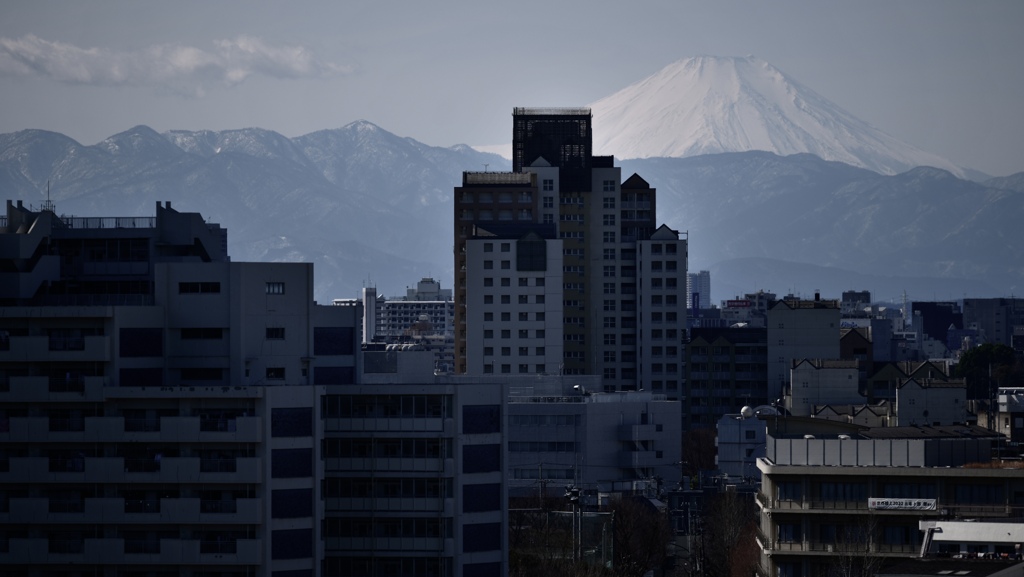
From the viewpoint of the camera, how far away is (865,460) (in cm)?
6353

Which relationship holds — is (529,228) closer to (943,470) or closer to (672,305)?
(672,305)

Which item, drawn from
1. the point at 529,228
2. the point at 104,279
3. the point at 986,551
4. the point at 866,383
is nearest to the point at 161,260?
the point at 104,279

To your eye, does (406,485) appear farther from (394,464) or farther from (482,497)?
(482,497)

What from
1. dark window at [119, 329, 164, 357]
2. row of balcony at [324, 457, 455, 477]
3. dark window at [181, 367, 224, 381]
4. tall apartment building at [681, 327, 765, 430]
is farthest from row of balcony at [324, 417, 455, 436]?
tall apartment building at [681, 327, 765, 430]

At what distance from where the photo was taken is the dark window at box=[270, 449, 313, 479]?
59562 millimetres

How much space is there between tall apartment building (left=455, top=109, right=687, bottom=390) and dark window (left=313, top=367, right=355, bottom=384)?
9644 centimetres

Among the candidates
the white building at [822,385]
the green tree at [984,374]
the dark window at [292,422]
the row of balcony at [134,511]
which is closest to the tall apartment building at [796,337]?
the white building at [822,385]

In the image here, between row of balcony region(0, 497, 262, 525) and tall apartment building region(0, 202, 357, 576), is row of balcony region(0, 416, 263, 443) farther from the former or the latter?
row of balcony region(0, 497, 262, 525)

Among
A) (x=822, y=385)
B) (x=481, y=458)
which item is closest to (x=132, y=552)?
(x=481, y=458)

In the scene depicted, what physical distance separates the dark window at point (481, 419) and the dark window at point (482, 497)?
171 centimetres

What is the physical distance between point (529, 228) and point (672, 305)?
21890 mm

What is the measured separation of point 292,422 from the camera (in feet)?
197

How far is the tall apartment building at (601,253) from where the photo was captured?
550 feet

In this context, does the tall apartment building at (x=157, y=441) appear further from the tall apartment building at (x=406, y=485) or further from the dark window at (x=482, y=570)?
the dark window at (x=482, y=570)
